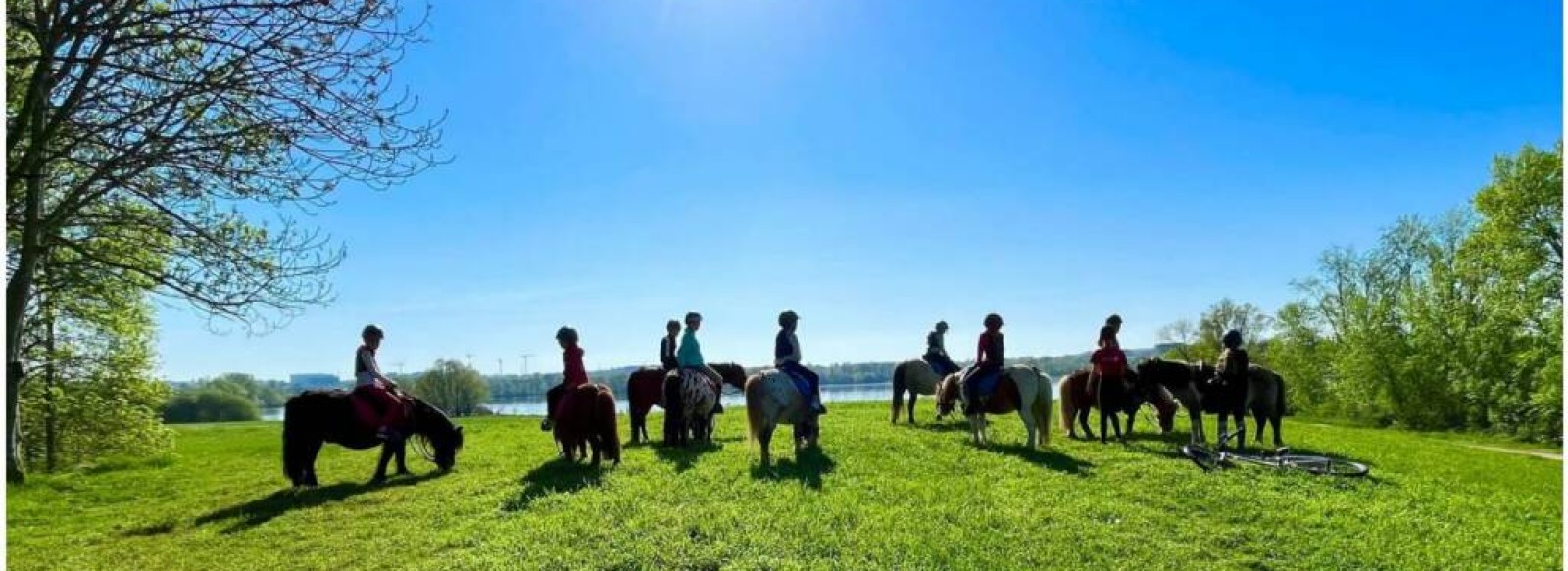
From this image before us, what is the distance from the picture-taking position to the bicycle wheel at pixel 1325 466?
1176 cm

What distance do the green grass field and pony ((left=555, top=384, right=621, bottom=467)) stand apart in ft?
1.58

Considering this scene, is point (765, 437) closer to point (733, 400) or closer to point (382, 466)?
point (382, 466)

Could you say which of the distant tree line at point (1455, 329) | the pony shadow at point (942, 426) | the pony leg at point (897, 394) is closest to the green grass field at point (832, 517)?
the pony shadow at point (942, 426)

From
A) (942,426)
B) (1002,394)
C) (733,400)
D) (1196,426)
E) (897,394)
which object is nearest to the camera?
(1002,394)

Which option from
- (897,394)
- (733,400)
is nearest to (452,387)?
(733,400)

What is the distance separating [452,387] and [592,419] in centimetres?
7806

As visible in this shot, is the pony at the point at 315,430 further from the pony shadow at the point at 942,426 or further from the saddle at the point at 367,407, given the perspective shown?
the pony shadow at the point at 942,426

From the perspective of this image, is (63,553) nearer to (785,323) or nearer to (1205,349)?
(785,323)

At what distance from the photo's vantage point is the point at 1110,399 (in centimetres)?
1564

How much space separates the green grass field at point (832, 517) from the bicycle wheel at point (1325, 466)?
0.25 m

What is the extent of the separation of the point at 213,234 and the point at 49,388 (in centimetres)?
1405

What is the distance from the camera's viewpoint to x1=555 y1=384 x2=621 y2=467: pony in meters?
12.9

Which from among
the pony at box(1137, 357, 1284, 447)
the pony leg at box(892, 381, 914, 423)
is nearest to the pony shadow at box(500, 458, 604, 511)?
the pony leg at box(892, 381, 914, 423)

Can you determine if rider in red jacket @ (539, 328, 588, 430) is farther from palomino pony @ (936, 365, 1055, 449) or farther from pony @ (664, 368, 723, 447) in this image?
palomino pony @ (936, 365, 1055, 449)
